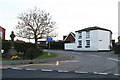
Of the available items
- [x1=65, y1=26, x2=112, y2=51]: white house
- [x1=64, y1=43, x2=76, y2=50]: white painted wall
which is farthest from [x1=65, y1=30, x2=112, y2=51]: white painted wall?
[x1=64, y1=43, x2=76, y2=50]: white painted wall

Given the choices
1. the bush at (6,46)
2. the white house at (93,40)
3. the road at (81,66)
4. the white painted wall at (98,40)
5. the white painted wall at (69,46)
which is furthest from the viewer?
the white painted wall at (69,46)

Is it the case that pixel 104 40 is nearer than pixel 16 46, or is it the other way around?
pixel 16 46

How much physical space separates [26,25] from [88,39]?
775 inches

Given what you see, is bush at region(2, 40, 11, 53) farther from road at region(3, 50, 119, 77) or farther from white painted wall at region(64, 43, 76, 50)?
white painted wall at region(64, 43, 76, 50)

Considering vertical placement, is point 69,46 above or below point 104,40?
below

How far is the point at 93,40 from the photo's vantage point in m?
41.2

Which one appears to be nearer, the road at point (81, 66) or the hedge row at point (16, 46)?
the road at point (81, 66)

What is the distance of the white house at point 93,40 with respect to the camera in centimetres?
4034

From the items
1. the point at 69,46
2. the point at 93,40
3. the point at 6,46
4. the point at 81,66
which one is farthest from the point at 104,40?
Answer: the point at 81,66

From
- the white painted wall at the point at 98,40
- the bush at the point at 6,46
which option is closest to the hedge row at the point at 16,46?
the bush at the point at 6,46

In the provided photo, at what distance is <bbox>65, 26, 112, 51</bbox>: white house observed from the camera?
40.3 metres

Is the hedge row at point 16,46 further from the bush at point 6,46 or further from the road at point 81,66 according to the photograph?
the road at point 81,66

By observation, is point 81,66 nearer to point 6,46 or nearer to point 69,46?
point 6,46

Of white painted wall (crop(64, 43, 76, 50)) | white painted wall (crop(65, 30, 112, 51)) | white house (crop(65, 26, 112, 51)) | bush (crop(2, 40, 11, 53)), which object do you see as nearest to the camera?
bush (crop(2, 40, 11, 53))
